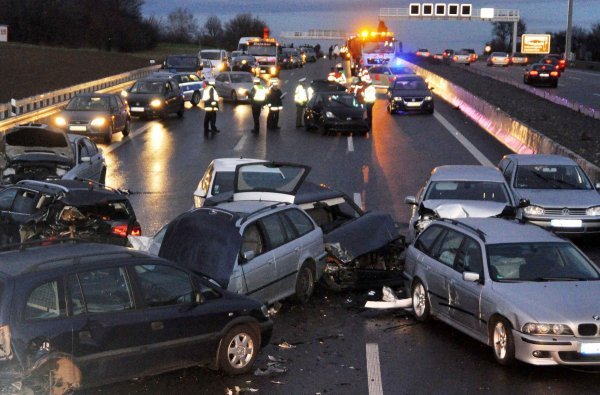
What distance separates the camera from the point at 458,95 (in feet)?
152

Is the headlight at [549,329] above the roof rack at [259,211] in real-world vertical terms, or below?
below

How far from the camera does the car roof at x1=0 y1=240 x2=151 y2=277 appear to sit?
8.64 metres

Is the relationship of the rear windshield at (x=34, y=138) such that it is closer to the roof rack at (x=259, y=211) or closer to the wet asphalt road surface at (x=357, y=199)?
the wet asphalt road surface at (x=357, y=199)

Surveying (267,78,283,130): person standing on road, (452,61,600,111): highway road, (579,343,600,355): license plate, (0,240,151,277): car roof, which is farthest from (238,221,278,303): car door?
(452,61,600,111): highway road

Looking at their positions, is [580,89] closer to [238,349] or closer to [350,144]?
[350,144]

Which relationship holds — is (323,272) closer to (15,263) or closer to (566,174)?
(15,263)

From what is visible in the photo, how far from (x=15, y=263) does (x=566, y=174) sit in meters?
13.2

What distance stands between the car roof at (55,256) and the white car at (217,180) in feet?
23.1

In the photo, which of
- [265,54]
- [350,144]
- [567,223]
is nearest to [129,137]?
[350,144]

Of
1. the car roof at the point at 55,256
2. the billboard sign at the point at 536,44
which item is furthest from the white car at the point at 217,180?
the billboard sign at the point at 536,44

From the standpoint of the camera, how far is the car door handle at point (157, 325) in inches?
367

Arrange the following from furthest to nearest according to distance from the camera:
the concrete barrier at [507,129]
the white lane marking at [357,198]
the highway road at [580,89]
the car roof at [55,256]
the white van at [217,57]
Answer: the white van at [217,57], the highway road at [580,89], the concrete barrier at [507,129], the white lane marking at [357,198], the car roof at [55,256]

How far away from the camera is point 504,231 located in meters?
12.3

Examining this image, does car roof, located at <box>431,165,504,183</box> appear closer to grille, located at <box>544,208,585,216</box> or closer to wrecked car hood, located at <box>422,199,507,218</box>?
wrecked car hood, located at <box>422,199,507,218</box>
